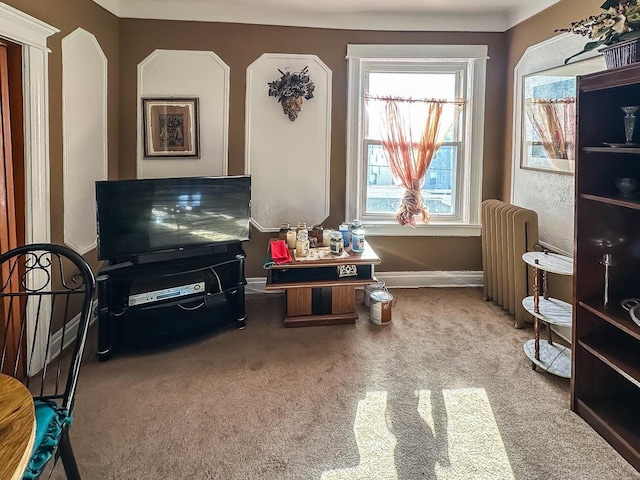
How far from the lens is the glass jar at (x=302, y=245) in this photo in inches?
144

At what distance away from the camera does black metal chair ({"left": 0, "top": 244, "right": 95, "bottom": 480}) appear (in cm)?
154

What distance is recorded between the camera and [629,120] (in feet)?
7.07

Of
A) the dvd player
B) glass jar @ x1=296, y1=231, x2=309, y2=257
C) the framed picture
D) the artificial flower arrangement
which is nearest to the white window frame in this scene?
glass jar @ x1=296, y1=231, x2=309, y2=257

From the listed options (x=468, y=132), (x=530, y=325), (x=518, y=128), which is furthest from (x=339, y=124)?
(x=530, y=325)

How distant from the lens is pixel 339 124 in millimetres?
4262

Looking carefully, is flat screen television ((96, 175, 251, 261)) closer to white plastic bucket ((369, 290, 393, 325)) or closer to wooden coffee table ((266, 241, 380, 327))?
wooden coffee table ((266, 241, 380, 327))

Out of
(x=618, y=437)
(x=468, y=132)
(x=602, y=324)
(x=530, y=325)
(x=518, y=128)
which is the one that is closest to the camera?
(x=618, y=437)

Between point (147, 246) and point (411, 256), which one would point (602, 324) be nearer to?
point (411, 256)

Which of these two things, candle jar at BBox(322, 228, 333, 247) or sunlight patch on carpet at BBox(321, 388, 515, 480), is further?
candle jar at BBox(322, 228, 333, 247)

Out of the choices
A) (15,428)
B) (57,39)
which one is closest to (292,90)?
(57,39)

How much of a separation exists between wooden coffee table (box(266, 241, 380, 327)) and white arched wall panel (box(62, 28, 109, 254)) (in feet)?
4.54

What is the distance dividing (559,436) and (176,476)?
1.72 m

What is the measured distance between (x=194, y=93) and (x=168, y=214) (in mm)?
1280

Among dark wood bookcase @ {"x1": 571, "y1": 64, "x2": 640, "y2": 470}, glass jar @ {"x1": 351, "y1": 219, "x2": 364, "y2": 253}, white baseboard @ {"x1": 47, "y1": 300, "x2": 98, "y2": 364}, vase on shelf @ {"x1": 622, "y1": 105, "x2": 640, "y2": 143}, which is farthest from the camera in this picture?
glass jar @ {"x1": 351, "y1": 219, "x2": 364, "y2": 253}
